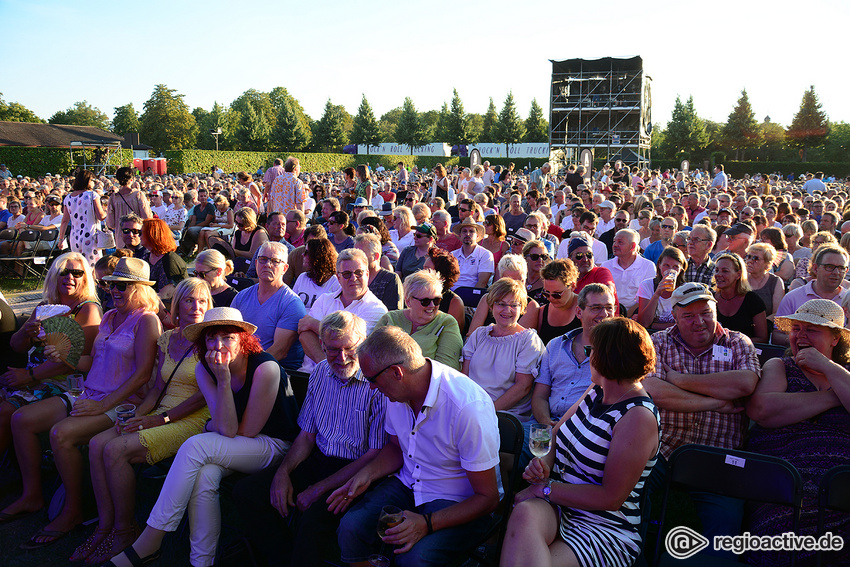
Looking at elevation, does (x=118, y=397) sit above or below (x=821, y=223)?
below

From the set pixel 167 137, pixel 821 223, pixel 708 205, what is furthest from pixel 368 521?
pixel 167 137

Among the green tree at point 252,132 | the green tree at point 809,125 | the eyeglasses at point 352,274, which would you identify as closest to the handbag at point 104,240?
the eyeglasses at point 352,274

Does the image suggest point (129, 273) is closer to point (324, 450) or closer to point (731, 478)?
point (324, 450)

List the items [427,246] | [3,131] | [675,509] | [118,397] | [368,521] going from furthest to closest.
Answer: [3,131] → [427,246] → [118,397] → [675,509] → [368,521]

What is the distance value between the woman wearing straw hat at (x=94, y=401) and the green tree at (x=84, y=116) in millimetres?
122441

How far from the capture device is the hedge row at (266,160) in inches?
1689

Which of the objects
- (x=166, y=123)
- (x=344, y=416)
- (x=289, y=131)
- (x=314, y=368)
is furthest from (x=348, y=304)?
(x=166, y=123)

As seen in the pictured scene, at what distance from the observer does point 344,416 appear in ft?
10.5

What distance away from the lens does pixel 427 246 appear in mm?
6551

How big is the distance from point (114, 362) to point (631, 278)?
15.4 feet

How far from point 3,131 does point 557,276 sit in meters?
57.7

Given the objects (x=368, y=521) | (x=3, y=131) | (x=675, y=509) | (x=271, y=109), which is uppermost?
(x=271, y=109)

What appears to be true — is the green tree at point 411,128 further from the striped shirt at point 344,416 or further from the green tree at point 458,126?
the striped shirt at point 344,416

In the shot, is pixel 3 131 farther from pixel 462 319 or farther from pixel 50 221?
pixel 462 319
